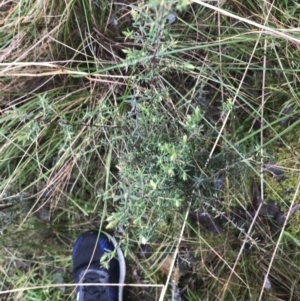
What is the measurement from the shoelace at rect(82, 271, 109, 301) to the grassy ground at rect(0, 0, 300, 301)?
0.22 feet

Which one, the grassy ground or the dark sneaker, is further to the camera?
the dark sneaker

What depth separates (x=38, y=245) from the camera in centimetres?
151

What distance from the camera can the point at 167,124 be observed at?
3.71ft

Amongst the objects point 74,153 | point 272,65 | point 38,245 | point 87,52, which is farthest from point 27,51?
point 272,65

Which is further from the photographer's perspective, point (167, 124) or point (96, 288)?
point (96, 288)

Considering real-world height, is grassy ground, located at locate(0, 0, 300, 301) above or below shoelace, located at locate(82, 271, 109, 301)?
above

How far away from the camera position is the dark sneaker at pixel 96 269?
4.91 feet

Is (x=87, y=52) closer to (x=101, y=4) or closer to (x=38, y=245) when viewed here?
(x=101, y=4)

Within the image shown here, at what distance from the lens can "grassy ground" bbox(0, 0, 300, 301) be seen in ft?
4.16

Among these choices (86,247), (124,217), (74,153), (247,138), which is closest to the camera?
(124,217)

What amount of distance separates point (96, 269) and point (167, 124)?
2.14ft

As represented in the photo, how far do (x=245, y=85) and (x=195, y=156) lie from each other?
0.38 m

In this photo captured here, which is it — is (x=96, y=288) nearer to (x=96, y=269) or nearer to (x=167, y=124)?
(x=96, y=269)

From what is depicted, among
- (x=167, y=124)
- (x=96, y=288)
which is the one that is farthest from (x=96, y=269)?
(x=167, y=124)
